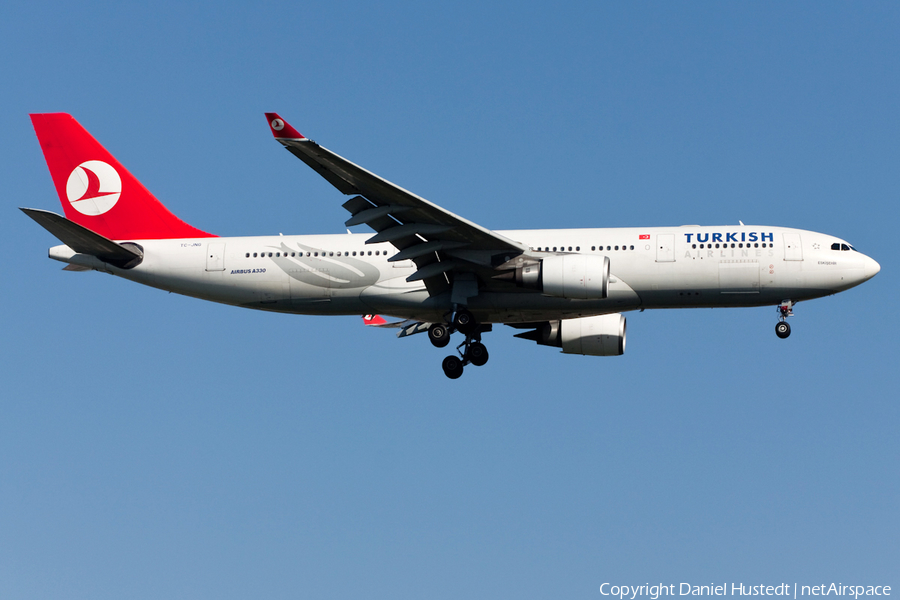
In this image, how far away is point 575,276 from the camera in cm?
3089

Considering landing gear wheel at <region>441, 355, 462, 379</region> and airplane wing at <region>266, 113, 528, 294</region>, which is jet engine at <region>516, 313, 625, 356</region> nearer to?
landing gear wheel at <region>441, 355, 462, 379</region>

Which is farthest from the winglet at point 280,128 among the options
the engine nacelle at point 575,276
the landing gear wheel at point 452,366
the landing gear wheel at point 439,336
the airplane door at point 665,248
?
the airplane door at point 665,248

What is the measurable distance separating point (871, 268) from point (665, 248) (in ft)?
21.3

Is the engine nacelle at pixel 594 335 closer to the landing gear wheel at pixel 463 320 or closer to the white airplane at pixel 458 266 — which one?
the white airplane at pixel 458 266

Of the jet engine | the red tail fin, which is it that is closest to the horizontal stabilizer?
the red tail fin

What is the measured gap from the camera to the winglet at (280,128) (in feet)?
85.4

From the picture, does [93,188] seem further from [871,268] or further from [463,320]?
[871,268]

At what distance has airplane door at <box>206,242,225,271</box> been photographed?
34781 mm

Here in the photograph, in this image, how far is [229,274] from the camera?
34.7 metres

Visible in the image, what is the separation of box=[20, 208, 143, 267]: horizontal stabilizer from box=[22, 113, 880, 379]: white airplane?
5 cm

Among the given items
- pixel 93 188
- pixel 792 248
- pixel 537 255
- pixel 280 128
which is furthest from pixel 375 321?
pixel 792 248

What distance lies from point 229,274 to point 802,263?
735 inches

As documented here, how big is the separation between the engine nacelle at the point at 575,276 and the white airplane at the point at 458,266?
3 cm

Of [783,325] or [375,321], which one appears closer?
[783,325]
